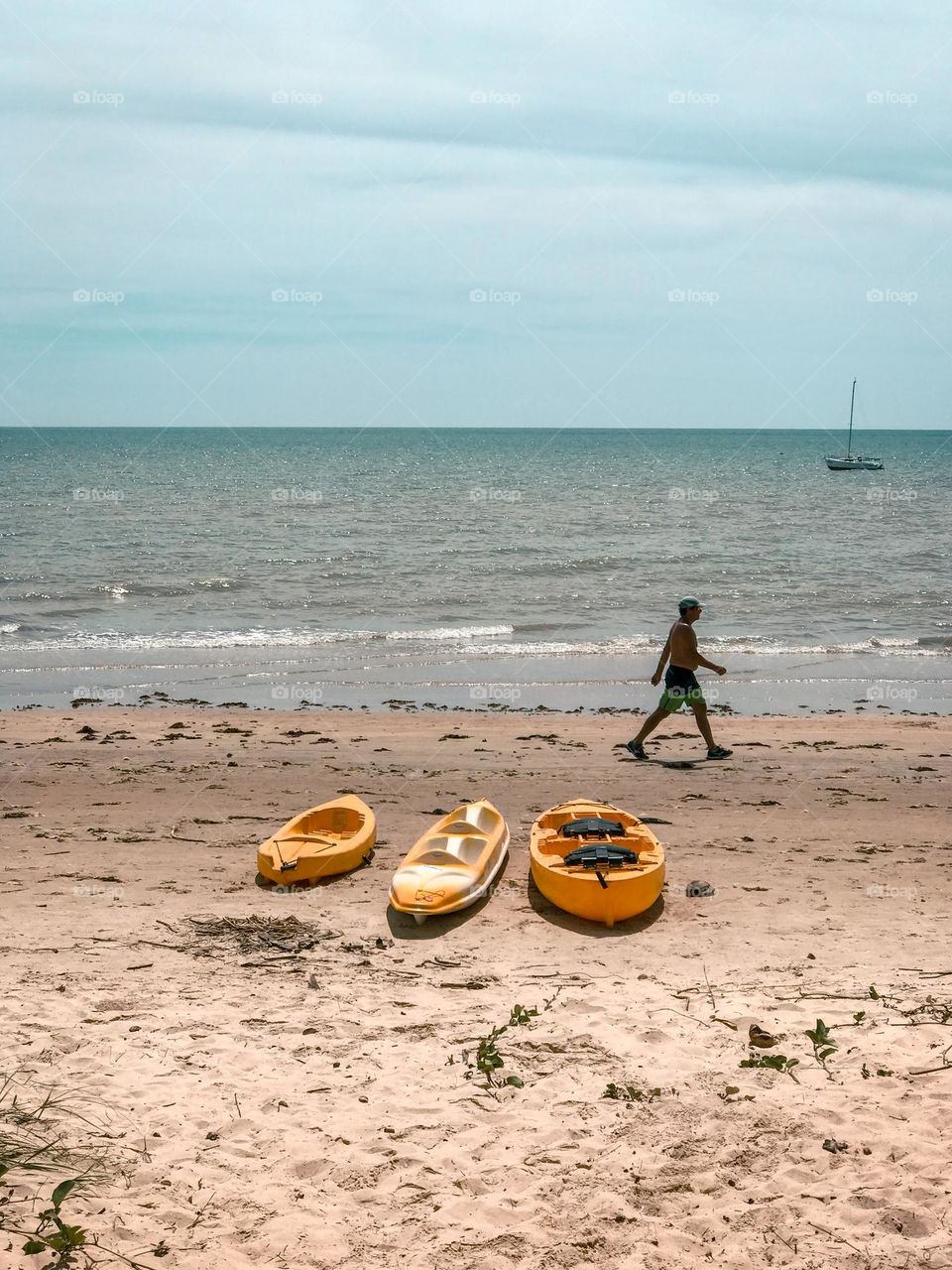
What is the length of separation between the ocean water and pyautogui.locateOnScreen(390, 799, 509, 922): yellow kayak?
7.66 m

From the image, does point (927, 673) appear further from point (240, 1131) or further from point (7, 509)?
point (7, 509)

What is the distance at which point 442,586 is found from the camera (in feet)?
87.1

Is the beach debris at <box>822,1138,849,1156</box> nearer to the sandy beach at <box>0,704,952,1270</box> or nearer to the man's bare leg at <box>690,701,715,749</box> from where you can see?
the sandy beach at <box>0,704,952,1270</box>

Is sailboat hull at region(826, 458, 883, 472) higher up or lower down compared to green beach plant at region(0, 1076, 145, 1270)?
lower down

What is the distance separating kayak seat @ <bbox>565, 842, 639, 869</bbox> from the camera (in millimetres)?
7902

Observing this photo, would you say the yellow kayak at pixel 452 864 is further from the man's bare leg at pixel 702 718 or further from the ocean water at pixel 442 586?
the ocean water at pixel 442 586

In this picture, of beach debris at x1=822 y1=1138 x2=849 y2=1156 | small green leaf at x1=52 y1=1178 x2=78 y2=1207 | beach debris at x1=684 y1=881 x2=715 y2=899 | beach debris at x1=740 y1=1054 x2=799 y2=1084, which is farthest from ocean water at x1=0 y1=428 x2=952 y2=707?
small green leaf at x1=52 y1=1178 x2=78 y2=1207

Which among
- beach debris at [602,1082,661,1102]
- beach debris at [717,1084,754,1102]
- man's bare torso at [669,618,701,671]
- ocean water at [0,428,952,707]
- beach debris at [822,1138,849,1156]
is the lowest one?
ocean water at [0,428,952,707]

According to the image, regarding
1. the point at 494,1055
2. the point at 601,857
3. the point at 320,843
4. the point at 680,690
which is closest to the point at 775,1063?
the point at 494,1055

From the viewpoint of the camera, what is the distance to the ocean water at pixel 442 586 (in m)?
18.9

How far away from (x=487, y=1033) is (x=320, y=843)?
322 centimetres

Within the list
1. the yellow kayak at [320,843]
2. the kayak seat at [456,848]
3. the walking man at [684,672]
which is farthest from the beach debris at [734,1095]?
the walking man at [684,672]

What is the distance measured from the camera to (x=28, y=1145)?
181 inches

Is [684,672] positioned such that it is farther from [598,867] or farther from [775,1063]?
[775,1063]
